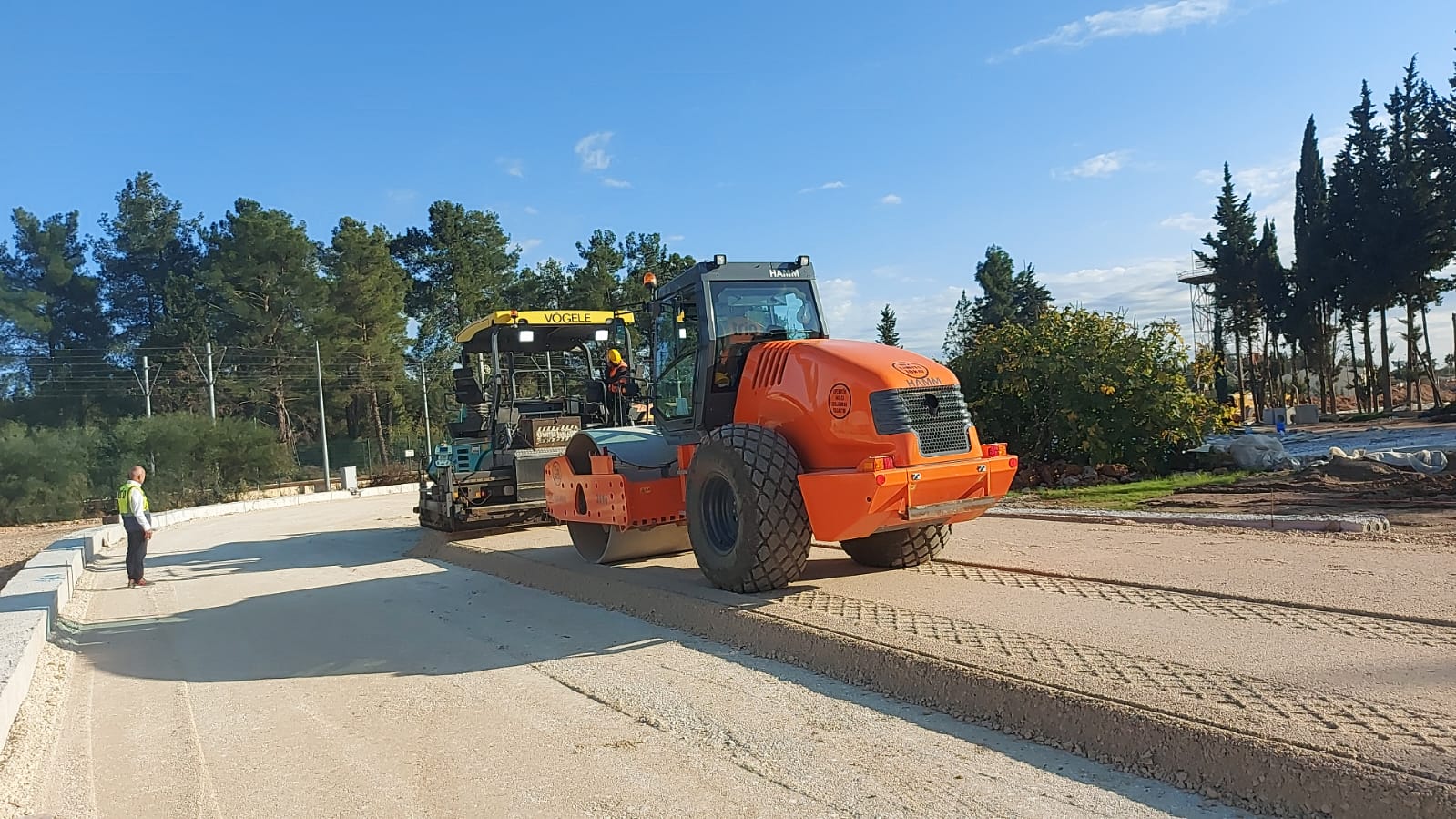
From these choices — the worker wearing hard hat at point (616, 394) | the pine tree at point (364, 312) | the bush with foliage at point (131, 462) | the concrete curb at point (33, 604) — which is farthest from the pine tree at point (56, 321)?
the worker wearing hard hat at point (616, 394)

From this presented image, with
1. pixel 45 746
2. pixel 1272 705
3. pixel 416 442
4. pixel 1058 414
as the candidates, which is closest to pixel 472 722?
Answer: pixel 45 746

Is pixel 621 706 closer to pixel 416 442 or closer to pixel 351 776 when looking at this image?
pixel 351 776

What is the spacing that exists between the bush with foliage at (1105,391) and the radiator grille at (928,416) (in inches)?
346

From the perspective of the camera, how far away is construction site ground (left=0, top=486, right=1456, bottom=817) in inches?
156

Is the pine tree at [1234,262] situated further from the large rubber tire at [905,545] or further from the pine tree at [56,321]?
the pine tree at [56,321]

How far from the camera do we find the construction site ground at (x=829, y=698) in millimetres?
3967

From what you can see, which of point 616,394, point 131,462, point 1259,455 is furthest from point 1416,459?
point 131,462

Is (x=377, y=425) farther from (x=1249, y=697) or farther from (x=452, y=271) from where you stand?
(x=1249, y=697)

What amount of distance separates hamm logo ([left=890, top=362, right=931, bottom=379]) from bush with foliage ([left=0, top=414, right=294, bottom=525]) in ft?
113

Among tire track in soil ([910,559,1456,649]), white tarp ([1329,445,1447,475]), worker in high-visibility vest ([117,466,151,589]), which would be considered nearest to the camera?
tire track in soil ([910,559,1456,649])

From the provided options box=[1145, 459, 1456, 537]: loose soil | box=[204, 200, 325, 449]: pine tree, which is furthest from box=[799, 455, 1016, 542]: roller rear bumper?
box=[204, 200, 325, 449]: pine tree

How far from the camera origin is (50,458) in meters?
33.0

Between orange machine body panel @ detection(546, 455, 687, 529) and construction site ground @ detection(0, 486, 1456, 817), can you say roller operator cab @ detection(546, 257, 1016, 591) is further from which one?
construction site ground @ detection(0, 486, 1456, 817)

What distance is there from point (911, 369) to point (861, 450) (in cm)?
77
